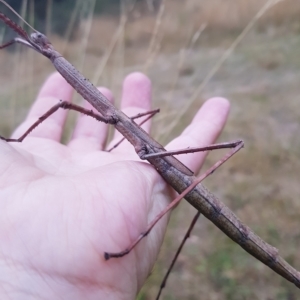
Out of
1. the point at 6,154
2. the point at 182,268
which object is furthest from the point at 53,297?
the point at 182,268

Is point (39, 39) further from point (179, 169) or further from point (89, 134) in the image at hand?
point (179, 169)

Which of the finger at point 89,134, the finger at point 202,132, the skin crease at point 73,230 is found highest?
the finger at point 202,132

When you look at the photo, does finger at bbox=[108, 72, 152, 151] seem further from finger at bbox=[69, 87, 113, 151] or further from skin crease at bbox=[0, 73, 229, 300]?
skin crease at bbox=[0, 73, 229, 300]

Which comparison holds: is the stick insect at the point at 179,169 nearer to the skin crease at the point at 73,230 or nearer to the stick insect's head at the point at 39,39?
the stick insect's head at the point at 39,39

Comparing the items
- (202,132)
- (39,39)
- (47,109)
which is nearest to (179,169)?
(202,132)

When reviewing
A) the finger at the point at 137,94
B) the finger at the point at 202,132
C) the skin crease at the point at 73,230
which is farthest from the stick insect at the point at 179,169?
the finger at the point at 137,94

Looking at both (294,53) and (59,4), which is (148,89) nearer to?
(294,53)
